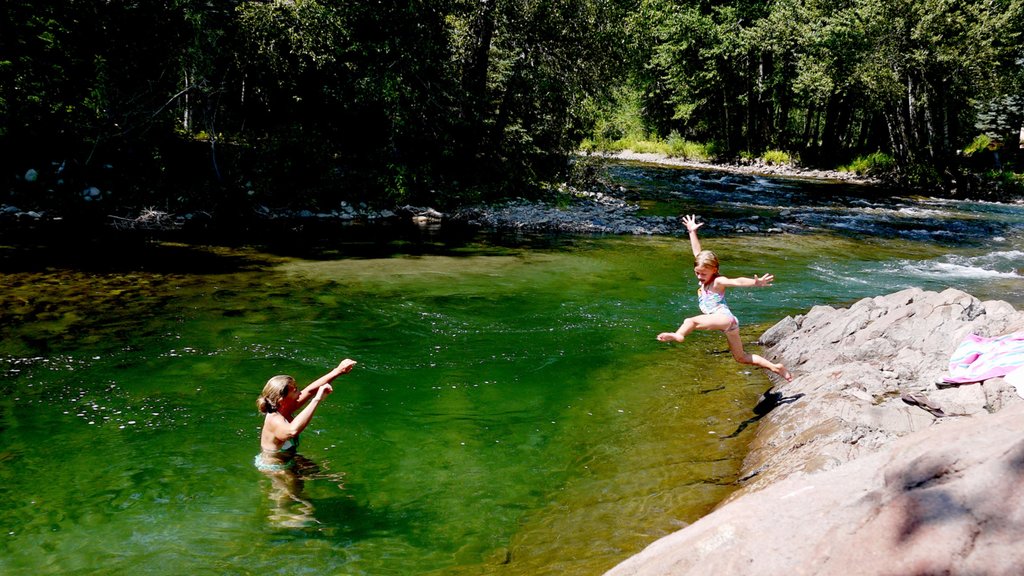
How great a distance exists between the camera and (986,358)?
6.58 meters

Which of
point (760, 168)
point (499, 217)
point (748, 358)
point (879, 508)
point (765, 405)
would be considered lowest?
point (765, 405)

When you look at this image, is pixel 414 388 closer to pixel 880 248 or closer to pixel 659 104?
pixel 880 248

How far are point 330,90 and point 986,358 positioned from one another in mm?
19573

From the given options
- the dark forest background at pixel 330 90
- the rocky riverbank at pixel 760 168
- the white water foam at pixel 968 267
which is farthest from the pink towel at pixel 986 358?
the rocky riverbank at pixel 760 168

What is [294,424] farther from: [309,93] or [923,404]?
[309,93]

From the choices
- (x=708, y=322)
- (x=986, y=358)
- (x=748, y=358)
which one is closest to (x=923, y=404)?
(x=986, y=358)

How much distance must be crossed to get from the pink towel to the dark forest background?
16979mm

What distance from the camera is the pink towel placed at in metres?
6.30

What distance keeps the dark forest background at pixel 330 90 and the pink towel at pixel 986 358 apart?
55.7 feet

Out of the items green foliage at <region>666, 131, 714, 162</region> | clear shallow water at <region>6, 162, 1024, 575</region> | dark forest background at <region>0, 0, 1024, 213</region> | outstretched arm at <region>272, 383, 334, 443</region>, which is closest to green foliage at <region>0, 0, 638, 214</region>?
dark forest background at <region>0, 0, 1024, 213</region>

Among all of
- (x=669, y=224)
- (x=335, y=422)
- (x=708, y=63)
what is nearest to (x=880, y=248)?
(x=669, y=224)

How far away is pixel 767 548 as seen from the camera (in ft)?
10.7

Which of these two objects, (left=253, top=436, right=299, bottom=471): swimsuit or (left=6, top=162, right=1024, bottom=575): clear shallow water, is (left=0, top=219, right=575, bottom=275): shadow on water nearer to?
(left=6, top=162, right=1024, bottom=575): clear shallow water

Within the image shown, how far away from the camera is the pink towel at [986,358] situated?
6.30 metres
